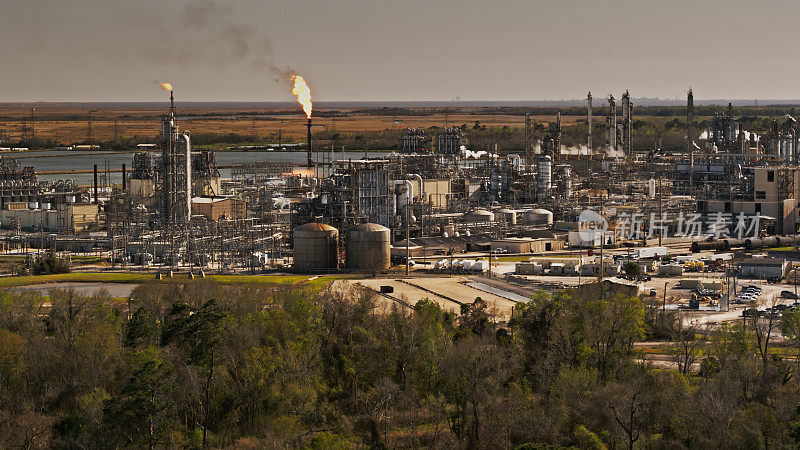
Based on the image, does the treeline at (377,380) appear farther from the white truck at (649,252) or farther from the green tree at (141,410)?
the white truck at (649,252)

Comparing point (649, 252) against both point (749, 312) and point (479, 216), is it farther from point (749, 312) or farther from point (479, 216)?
point (749, 312)

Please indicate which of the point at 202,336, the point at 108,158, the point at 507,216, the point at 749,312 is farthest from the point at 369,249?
the point at 108,158

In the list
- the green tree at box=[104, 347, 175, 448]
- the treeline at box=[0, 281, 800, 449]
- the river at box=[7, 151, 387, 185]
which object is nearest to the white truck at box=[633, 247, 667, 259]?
the treeline at box=[0, 281, 800, 449]

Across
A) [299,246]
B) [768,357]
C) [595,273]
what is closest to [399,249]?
[299,246]

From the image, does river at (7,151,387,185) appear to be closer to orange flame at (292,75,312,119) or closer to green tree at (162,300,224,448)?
orange flame at (292,75,312,119)

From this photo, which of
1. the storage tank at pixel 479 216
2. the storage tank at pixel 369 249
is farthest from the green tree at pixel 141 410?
the storage tank at pixel 479 216

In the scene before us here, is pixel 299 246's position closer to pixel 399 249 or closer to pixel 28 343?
pixel 399 249
